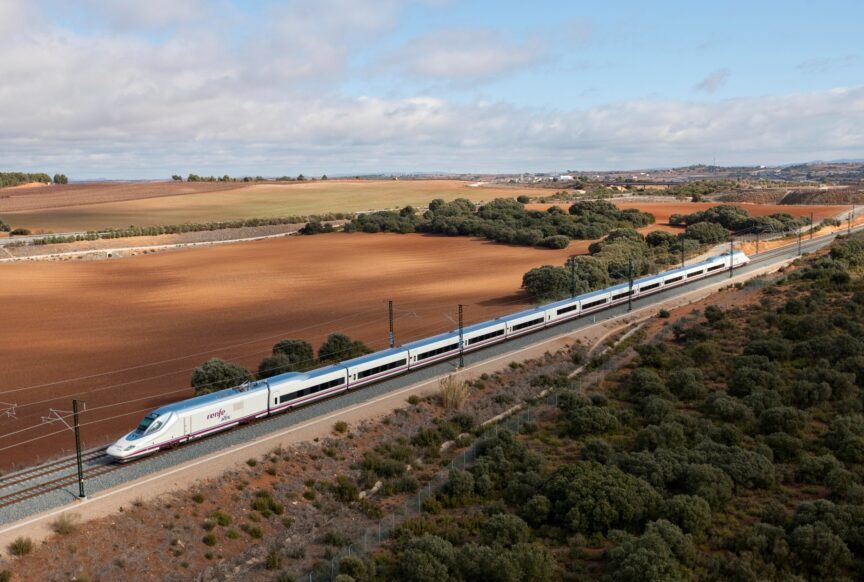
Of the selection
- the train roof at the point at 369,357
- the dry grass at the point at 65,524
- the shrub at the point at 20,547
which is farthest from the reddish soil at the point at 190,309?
the shrub at the point at 20,547

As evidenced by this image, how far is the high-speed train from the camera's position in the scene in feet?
84.1

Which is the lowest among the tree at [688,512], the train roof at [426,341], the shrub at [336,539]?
the shrub at [336,539]

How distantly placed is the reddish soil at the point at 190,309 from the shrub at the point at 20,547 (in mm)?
9312

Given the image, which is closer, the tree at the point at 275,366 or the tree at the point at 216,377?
the tree at the point at 216,377

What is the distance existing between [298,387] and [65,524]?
1179cm

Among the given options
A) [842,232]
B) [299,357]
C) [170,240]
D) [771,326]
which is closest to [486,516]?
[299,357]

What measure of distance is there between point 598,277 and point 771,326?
839 inches

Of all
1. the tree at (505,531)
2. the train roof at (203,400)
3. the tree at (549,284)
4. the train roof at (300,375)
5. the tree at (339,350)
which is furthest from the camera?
the tree at (549,284)

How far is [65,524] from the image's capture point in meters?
20.2

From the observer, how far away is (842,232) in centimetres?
10181

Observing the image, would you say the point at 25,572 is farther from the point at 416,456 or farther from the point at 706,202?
the point at 706,202

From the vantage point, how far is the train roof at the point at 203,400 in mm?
26312

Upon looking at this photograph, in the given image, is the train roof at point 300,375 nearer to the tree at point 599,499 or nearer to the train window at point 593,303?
the tree at point 599,499

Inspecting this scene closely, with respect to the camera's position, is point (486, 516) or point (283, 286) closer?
point (486, 516)
